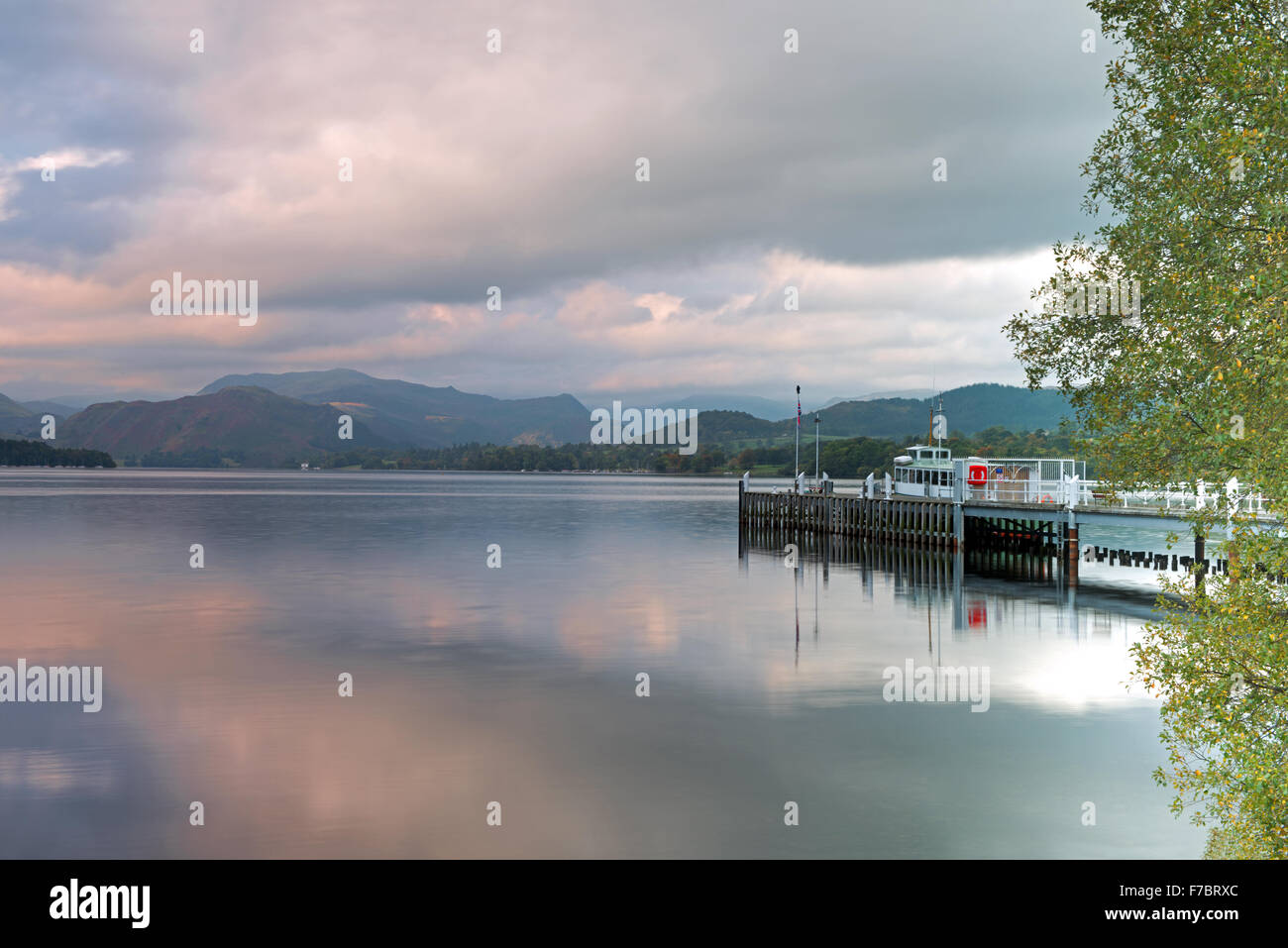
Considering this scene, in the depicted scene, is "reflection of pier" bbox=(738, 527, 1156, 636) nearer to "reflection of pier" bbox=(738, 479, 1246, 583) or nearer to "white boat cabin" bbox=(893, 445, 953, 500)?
"reflection of pier" bbox=(738, 479, 1246, 583)

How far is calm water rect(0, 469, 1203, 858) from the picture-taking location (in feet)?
44.6

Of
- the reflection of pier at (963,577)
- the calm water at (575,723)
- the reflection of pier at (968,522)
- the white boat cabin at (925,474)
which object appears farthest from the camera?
the white boat cabin at (925,474)

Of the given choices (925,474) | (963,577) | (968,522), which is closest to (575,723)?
(963,577)

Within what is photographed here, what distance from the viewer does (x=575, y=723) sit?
19516 millimetres

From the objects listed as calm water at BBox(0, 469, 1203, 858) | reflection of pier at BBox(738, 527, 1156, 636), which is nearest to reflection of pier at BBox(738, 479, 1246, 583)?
reflection of pier at BBox(738, 527, 1156, 636)

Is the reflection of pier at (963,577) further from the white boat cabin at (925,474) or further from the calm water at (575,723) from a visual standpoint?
the white boat cabin at (925,474)

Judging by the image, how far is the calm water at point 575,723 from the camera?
535 inches

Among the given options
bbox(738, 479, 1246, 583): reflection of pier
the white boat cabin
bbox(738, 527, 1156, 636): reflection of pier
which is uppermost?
the white boat cabin

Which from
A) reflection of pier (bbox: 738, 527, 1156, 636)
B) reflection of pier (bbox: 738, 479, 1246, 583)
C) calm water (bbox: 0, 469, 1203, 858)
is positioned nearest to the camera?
calm water (bbox: 0, 469, 1203, 858)

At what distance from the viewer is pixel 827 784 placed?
15562 millimetres

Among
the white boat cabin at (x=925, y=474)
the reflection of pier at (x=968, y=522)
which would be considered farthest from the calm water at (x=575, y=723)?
the white boat cabin at (x=925, y=474)
